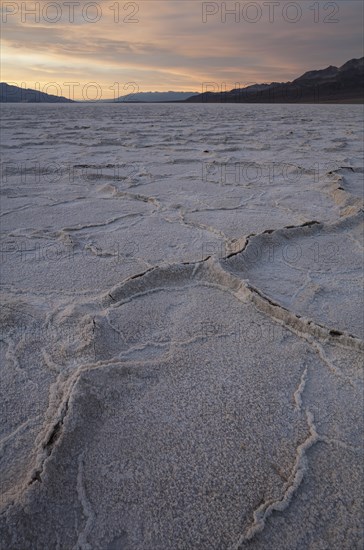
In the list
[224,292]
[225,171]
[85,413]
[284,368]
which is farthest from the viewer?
[225,171]

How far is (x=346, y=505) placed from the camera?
2.27 ft

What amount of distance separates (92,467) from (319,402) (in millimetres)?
517

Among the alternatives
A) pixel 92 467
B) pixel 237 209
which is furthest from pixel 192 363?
pixel 237 209

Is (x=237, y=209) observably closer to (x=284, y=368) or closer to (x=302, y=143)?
(x=284, y=368)

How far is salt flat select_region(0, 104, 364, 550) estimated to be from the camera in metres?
0.67

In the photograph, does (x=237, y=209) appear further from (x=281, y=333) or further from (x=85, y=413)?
(x=85, y=413)

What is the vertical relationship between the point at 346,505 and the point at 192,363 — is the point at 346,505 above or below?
below

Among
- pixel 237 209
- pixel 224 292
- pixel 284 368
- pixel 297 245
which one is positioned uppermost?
pixel 237 209

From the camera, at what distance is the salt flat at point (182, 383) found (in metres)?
0.67

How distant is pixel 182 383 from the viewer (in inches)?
37.4

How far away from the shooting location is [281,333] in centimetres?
113

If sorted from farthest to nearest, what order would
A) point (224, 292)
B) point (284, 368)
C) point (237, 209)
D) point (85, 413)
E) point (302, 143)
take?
point (302, 143)
point (237, 209)
point (224, 292)
point (284, 368)
point (85, 413)

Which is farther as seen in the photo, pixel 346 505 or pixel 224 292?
pixel 224 292

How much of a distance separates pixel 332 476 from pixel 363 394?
0.25 meters
